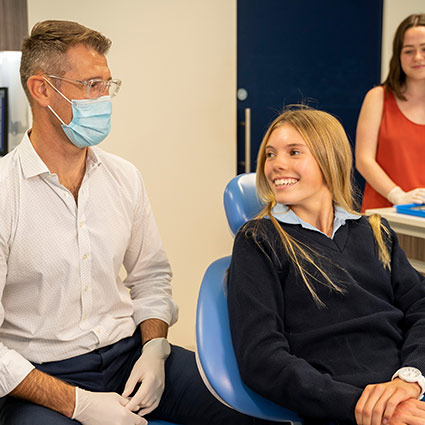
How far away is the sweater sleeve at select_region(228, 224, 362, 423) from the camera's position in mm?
1216

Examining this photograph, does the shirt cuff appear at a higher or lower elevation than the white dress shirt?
lower

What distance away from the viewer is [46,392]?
1370mm

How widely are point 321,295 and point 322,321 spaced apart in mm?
59

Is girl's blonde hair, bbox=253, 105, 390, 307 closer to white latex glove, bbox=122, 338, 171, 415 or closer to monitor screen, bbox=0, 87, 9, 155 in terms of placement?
white latex glove, bbox=122, 338, 171, 415

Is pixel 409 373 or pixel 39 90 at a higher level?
pixel 39 90

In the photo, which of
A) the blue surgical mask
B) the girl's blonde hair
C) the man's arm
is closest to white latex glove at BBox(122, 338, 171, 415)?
the man's arm

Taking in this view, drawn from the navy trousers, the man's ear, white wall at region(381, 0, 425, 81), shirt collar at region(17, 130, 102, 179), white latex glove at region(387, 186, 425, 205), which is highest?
white wall at region(381, 0, 425, 81)

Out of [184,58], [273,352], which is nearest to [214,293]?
[273,352]

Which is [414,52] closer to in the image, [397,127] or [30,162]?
[397,127]

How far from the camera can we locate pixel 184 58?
9.73ft

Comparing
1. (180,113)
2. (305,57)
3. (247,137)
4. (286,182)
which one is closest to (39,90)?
(286,182)

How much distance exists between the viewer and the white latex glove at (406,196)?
2199 mm

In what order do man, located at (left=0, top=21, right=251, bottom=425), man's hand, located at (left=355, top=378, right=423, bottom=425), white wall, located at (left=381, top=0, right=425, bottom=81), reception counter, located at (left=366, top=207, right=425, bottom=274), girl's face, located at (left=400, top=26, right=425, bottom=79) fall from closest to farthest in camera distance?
man's hand, located at (left=355, top=378, right=423, bottom=425) < man, located at (left=0, top=21, right=251, bottom=425) < reception counter, located at (left=366, top=207, right=425, bottom=274) < girl's face, located at (left=400, top=26, right=425, bottom=79) < white wall, located at (left=381, top=0, right=425, bottom=81)

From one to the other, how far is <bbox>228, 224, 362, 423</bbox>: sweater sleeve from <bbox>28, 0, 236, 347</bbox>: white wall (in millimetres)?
1562
